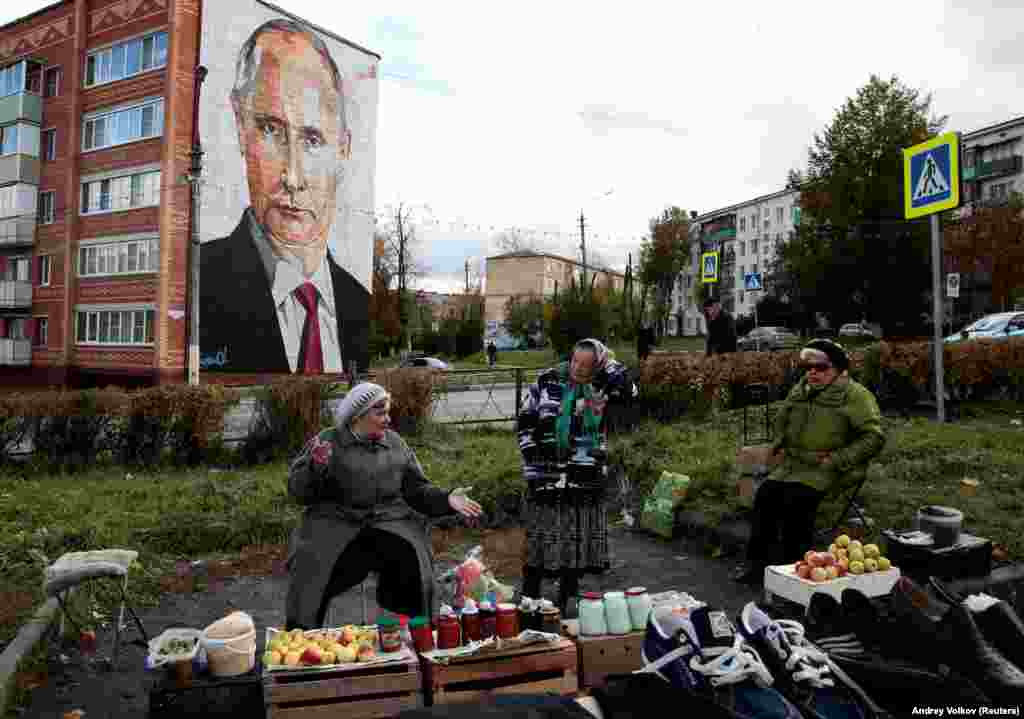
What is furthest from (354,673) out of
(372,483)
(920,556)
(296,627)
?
(920,556)

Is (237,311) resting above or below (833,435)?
above

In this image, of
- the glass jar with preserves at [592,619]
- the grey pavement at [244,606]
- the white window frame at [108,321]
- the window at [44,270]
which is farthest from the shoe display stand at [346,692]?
the window at [44,270]

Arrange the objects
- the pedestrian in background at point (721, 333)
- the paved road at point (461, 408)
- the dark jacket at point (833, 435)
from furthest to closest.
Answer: the pedestrian in background at point (721, 333) → the paved road at point (461, 408) → the dark jacket at point (833, 435)

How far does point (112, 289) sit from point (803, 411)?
103 feet

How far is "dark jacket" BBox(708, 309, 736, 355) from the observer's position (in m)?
13.1

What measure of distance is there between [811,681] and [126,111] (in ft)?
114

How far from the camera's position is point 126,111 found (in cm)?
3109

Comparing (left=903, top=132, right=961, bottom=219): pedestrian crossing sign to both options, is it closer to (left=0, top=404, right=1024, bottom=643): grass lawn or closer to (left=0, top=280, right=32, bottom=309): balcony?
(left=0, top=404, right=1024, bottom=643): grass lawn

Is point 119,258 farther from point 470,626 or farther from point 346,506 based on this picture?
point 470,626

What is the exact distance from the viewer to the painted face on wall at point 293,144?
3175 centimetres

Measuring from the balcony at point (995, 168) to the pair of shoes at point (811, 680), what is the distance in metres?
69.3

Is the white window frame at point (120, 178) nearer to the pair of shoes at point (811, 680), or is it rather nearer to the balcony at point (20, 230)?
the balcony at point (20, 230)

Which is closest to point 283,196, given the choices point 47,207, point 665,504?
point 47,207

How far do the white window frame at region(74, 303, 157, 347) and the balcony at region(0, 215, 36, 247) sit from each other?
4.95m
